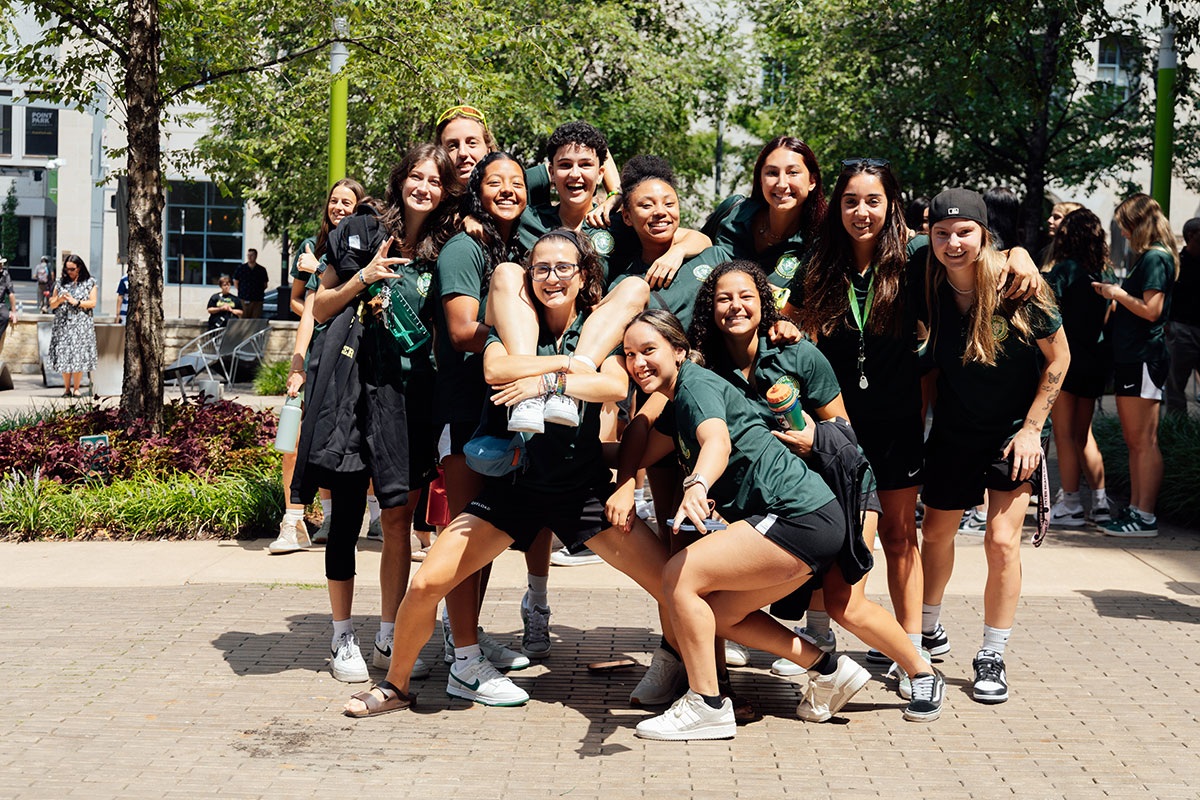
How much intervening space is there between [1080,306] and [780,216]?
4154mm

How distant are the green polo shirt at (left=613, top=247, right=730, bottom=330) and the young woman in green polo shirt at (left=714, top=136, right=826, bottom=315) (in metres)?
0.13

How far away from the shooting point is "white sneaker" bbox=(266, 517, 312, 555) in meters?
7.39

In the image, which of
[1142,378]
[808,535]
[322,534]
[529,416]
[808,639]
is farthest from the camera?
[1142,378]

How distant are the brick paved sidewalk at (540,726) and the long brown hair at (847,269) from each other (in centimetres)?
157

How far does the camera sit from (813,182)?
496cm

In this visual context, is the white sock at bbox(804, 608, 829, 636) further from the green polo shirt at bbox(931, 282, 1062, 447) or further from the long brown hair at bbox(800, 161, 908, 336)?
the long brown hair at bbox(800, 161, 908, 336)

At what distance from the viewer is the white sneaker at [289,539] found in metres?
7.39

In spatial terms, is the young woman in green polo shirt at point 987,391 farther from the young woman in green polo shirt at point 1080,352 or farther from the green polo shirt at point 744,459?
the young woman in green polo shirt at point 1080,352

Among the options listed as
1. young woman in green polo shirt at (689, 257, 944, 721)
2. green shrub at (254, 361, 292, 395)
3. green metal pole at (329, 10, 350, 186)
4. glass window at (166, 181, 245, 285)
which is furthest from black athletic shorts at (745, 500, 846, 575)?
glass window at (166, 181, 245, 285)

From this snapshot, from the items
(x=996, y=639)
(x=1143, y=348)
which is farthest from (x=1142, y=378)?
(x=996, y=639)

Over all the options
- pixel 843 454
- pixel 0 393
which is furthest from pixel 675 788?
pixel 0 393

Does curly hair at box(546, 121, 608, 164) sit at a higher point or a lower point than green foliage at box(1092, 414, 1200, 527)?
higher

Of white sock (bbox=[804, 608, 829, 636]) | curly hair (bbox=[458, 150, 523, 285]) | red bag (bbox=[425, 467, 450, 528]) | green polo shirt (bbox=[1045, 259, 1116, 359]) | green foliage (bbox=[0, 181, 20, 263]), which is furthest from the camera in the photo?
green foliage (bbox=[0, 181, 20, 263])

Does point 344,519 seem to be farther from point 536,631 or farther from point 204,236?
point 204,236
